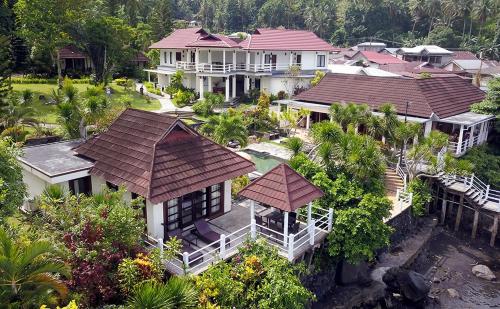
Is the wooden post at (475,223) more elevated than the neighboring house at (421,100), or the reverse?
the neighboring house at (421,100)

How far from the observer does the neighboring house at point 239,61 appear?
1789 inches

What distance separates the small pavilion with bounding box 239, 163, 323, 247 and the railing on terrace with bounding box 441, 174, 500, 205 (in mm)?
14446

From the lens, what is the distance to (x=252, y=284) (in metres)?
14.2

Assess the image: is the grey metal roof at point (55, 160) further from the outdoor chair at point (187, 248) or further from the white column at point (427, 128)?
the white column at point (427, 128)

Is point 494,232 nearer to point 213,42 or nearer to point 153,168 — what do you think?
point 153,168

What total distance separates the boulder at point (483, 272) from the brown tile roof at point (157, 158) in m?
14.0

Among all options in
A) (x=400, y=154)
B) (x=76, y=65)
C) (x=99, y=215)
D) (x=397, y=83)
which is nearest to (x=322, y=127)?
(x=400, y=154)

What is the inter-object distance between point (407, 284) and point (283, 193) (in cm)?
852

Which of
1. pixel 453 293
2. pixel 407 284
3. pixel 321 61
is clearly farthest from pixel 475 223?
pixel 321 61

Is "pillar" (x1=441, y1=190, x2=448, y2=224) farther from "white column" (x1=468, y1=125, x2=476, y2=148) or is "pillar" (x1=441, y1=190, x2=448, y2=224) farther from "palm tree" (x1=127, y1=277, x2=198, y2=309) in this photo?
"palm tree" (x1=127, y1=277, x2=198, y2=309)

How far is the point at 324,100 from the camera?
116 ft

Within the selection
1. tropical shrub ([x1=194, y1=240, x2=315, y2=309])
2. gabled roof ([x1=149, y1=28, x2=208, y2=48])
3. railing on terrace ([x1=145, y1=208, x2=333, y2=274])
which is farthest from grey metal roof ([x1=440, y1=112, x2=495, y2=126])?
gabled roof ([x1=149, y1=28, x2=208, y2=48])

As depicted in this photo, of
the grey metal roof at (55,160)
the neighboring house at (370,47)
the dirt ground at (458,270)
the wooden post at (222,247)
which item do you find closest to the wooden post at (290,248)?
the wooden post at (222,247)

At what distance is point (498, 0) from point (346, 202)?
98.8 m
